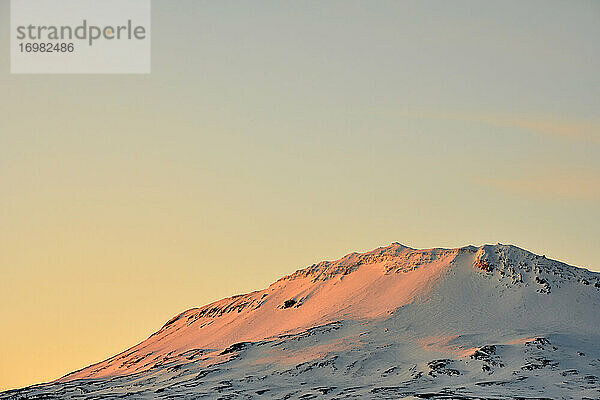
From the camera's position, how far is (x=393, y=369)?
147 m

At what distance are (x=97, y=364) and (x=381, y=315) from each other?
5601 centimetres

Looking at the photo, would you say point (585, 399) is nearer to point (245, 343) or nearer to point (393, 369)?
point (393, 369)

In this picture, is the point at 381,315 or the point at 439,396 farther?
the point at 381,315

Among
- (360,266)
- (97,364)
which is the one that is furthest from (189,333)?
(360,266)

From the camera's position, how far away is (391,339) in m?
160

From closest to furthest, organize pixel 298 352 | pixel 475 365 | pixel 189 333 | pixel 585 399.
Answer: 1. pixel 585 399
2. pixel 475 365
3. pixel 298 352
4. pixel 189 333

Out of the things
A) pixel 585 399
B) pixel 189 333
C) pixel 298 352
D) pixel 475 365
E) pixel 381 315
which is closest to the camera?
pixel 585 399

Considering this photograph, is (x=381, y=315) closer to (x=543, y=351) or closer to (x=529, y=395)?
(x=543, y=351)

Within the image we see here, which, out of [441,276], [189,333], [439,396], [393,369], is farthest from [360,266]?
[439,396]

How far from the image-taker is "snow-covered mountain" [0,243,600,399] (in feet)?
458

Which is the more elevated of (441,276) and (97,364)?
(441,276)

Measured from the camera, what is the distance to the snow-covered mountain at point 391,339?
140 m

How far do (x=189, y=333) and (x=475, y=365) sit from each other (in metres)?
64.6

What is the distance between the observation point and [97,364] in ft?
638
